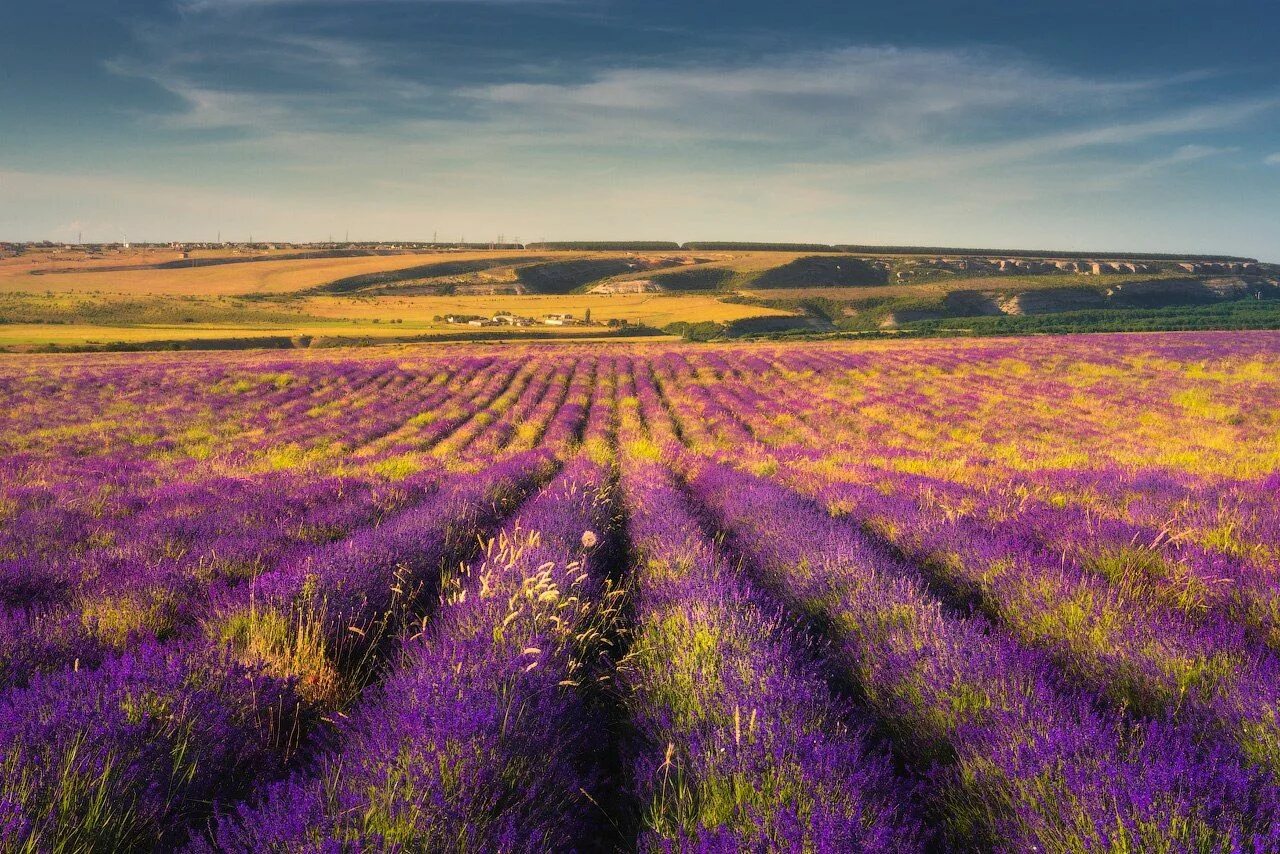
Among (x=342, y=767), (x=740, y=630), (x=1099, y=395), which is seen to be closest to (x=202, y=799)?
(x=342, y=767)

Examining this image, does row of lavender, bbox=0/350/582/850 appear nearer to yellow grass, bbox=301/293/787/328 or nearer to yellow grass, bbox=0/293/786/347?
yellow grass, bbox=0/293/786/347

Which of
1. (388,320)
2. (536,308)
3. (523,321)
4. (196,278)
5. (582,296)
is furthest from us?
(582,296)

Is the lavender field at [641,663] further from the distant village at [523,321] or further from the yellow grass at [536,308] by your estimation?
the yellow grass at [536,308]

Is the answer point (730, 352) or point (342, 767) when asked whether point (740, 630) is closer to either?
point (342, 767)

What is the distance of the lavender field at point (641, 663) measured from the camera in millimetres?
2020

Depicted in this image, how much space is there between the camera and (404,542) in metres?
5.17

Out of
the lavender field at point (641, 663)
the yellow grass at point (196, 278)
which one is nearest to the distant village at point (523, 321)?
the yellow grass at point (196, 278)

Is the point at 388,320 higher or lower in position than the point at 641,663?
lower

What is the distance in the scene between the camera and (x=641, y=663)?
346 centimetres

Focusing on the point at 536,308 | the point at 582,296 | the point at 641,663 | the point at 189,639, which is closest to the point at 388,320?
the point at 536,308

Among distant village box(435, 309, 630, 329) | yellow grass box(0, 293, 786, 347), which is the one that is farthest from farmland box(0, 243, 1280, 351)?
distant village box(435, 309, 630, 329)

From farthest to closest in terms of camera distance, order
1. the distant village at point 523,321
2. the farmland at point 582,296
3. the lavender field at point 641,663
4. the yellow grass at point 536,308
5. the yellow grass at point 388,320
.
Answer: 1. the yellow grass at point 536,308
2. the distant village at point 523,321
3. the farmland at point 582,296
4. the yellow grass at point 388,320
5. the lavender field at point 641,663

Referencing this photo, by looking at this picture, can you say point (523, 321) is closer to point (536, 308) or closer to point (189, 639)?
point (536, 308)

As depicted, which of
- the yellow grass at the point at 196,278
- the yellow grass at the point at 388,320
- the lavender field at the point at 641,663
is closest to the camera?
the lavender field at the point at 641,663
